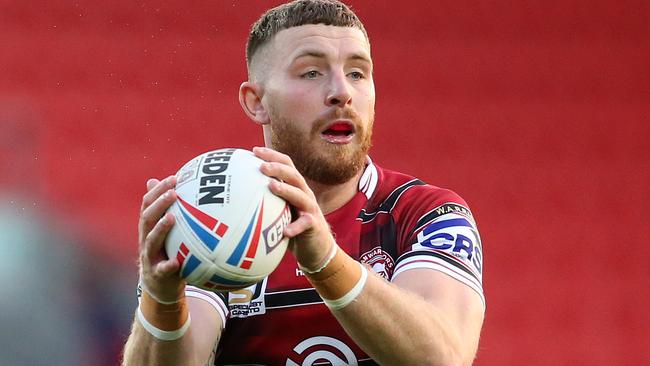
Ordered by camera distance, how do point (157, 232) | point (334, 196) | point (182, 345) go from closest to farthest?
point (157, 232) < point (182, 345) < point (334, 196)

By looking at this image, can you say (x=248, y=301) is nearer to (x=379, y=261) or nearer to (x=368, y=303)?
(x=379, y=261)

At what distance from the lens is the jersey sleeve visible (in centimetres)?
245

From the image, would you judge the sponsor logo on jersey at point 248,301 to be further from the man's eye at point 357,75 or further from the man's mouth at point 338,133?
the man's eye at point 357,75

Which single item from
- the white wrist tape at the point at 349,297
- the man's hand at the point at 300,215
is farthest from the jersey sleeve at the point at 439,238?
the man's hand at the point at 300,215

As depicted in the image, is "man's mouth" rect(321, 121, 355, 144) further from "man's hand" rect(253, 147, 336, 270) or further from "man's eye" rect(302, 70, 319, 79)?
"man's hand" rect(253, 147, 336, 270)

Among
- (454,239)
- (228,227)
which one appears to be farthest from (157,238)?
(454,239)

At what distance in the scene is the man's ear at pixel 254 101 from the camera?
2857 millimetres

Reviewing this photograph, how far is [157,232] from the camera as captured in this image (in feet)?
6.50

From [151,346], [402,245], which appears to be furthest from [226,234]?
[402,245]

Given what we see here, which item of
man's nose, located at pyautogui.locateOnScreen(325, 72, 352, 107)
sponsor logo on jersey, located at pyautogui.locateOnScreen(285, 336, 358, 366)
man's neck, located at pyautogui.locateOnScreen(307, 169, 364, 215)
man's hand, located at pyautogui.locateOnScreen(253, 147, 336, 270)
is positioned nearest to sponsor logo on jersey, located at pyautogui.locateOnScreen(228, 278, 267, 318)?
sponsor logo on jersey, located at pyautogui.locateOnScreen(285, 336, 358, 366)

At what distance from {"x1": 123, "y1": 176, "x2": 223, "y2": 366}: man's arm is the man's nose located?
23.4 inches

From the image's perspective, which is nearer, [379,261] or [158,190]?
[158,190]

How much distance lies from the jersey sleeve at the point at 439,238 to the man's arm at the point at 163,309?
0.49m

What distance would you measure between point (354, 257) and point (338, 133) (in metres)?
0.31
